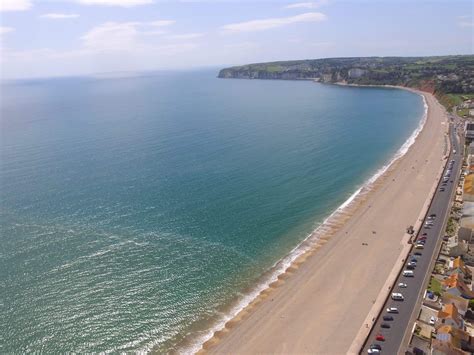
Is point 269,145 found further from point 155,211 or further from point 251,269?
point 251,269

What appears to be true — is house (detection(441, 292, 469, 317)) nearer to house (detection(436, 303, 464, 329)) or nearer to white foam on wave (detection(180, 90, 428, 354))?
house (detection(436, 303, 464, 329))

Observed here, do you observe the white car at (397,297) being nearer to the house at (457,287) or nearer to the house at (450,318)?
the house at (450,318)

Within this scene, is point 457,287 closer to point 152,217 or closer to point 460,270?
point 460,270

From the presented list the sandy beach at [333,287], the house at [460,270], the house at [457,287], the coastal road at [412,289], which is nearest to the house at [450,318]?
the coastal road at [412,289]

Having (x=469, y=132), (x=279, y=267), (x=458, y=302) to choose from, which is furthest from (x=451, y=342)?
(x=469, y=132)

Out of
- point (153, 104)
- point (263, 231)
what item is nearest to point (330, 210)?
point (263, 231)
